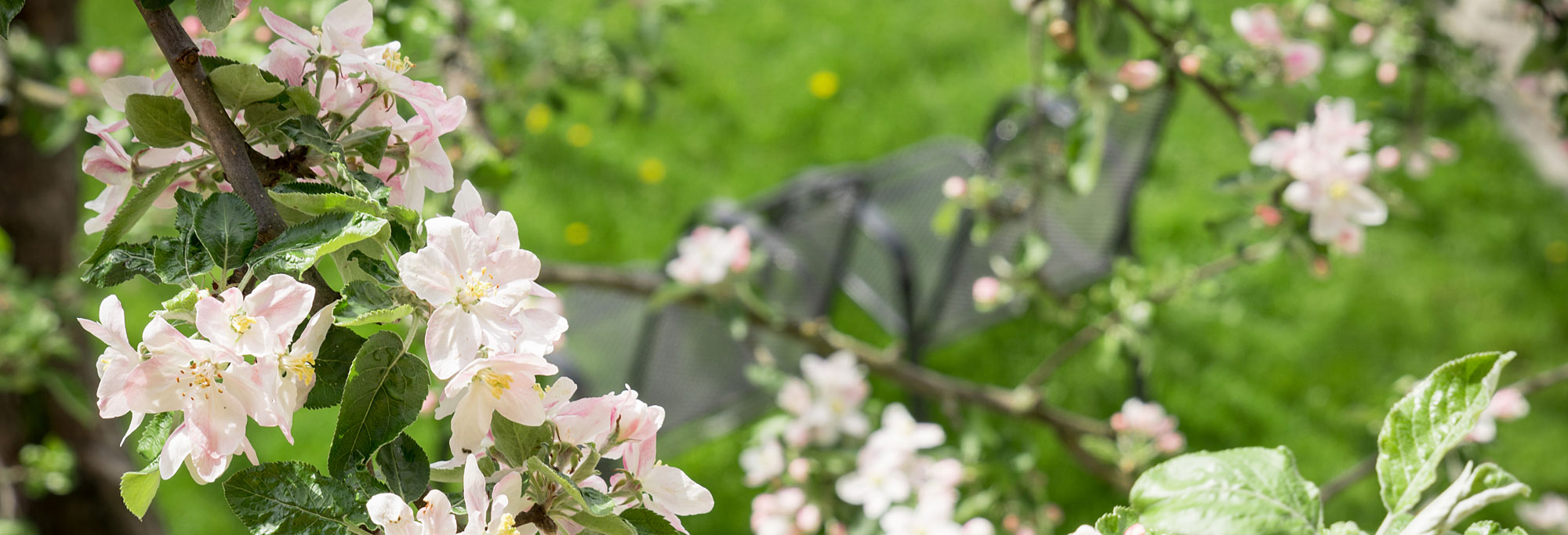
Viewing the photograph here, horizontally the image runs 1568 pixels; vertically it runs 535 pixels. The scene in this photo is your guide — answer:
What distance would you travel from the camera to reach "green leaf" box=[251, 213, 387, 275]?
53 cm

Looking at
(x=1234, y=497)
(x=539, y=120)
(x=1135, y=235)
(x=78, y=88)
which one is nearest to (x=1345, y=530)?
(x=1234, y=497)

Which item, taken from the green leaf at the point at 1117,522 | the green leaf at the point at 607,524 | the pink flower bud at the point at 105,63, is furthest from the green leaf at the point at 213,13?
the pink flower bud at the point at 105,63

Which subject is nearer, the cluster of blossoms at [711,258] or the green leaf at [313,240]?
the green leaf at [313,240]

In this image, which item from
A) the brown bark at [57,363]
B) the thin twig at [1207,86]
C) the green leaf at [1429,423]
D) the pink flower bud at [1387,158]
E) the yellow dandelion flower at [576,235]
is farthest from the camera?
the yellow dandelion flower at [576,235]

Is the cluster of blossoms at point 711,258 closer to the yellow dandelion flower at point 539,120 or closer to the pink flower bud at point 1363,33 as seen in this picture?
the pink flower bud at point 1363,33

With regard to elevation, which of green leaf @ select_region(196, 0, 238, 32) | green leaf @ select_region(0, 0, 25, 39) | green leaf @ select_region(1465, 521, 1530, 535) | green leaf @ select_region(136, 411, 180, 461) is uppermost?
green leaf @ select_region(196, 0, 238, 32)

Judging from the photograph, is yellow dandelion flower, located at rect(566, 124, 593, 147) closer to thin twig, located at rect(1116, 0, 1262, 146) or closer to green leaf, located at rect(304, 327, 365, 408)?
thin twig, located at rect(1116, 0, 1262, 146)

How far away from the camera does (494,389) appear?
1.90ft

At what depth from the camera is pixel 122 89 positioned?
639mm

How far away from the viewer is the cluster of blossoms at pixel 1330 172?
4.45 ft

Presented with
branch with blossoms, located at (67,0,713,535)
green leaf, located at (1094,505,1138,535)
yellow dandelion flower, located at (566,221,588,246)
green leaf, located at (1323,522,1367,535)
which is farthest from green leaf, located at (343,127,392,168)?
yellow dandelion flower, located at (566,221,588,246)

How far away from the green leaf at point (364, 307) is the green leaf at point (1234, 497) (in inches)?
18.6

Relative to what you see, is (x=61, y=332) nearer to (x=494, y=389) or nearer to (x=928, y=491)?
(x=928, y=491)

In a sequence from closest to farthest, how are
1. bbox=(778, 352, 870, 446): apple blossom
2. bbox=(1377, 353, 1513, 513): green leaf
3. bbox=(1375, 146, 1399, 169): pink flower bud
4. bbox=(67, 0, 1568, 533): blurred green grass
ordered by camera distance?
bbox=(1377, 353, 1513, 513): green leaf, bbox=(1375, 146, 1399, 169): pink flower bud, bbox=(778, 352, 870, 446): apple blossom, bbox=(67, 0, 1568, 533): blurred green grass
